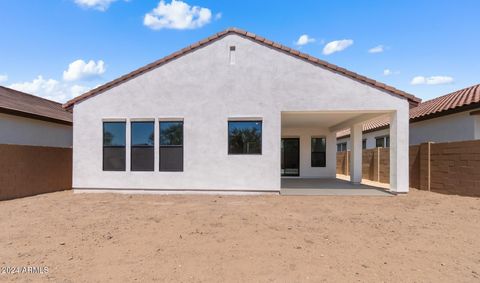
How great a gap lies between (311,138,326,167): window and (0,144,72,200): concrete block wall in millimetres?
14038

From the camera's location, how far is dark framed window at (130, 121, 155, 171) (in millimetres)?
11109

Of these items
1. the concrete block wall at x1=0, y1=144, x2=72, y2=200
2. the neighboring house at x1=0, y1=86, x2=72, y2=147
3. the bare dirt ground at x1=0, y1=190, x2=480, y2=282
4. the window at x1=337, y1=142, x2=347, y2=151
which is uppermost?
the neighboring house at x1=0, y1=86, x2=72, y2=147

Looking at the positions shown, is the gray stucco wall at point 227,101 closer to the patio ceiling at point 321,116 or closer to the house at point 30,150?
the patio ceiling at point 321,116

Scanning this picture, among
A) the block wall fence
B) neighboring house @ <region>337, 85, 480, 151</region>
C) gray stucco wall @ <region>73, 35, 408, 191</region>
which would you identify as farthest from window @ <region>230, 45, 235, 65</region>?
neighboring house @ <region>337, 85, 480, 151</region>

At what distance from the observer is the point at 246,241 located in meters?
5.32

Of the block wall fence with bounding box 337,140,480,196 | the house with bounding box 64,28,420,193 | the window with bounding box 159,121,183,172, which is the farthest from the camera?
the window with bounding box 159,121,183,172

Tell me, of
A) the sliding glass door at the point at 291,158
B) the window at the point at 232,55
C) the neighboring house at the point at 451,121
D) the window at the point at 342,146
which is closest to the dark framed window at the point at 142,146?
the window at the point at 232,55

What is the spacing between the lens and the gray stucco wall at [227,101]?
10.6m

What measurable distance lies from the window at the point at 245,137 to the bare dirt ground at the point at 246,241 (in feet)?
7.87

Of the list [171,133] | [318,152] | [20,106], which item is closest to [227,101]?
[171,133]

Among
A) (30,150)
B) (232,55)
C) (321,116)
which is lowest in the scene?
(30,150)

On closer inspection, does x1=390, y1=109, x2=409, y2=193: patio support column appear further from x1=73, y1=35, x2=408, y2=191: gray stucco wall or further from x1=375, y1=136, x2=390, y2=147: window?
x1=375, y1=136, x2=390, y2=147: window

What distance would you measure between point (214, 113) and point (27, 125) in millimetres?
8545

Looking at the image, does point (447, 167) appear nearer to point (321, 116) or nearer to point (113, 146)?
point (321, 116)
